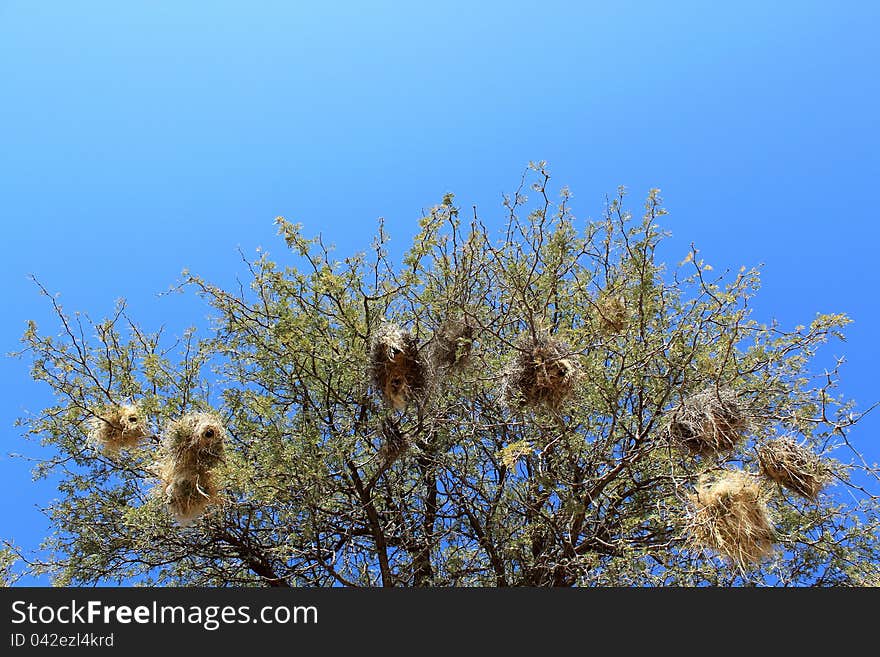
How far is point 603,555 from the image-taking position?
4.88m

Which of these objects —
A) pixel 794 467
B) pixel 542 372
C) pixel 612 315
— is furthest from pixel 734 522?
pixel 612 315

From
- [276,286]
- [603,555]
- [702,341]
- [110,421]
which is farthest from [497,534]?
[110,421]

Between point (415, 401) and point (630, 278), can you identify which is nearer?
point (415, 401)

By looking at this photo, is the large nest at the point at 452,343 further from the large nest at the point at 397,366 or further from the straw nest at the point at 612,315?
the straw nest at the point at 612,315

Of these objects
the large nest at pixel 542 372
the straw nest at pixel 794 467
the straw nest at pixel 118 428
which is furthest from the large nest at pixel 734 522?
the straw nest at pixel 118 428

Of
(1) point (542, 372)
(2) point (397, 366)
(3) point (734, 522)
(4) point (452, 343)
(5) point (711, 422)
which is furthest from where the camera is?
(4) point (452, 343)

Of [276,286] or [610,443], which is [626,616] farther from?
[276,286]

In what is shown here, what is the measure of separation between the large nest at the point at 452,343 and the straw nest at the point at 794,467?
1.82 metres

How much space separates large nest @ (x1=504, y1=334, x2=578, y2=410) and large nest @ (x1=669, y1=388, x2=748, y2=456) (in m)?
0.68

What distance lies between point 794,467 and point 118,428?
433 centimetres

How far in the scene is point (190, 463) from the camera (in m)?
3.85

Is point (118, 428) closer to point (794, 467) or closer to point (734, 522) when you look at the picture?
point (734, 522)

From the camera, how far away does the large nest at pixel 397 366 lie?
380 cm

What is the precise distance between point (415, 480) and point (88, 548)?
9.27ft
